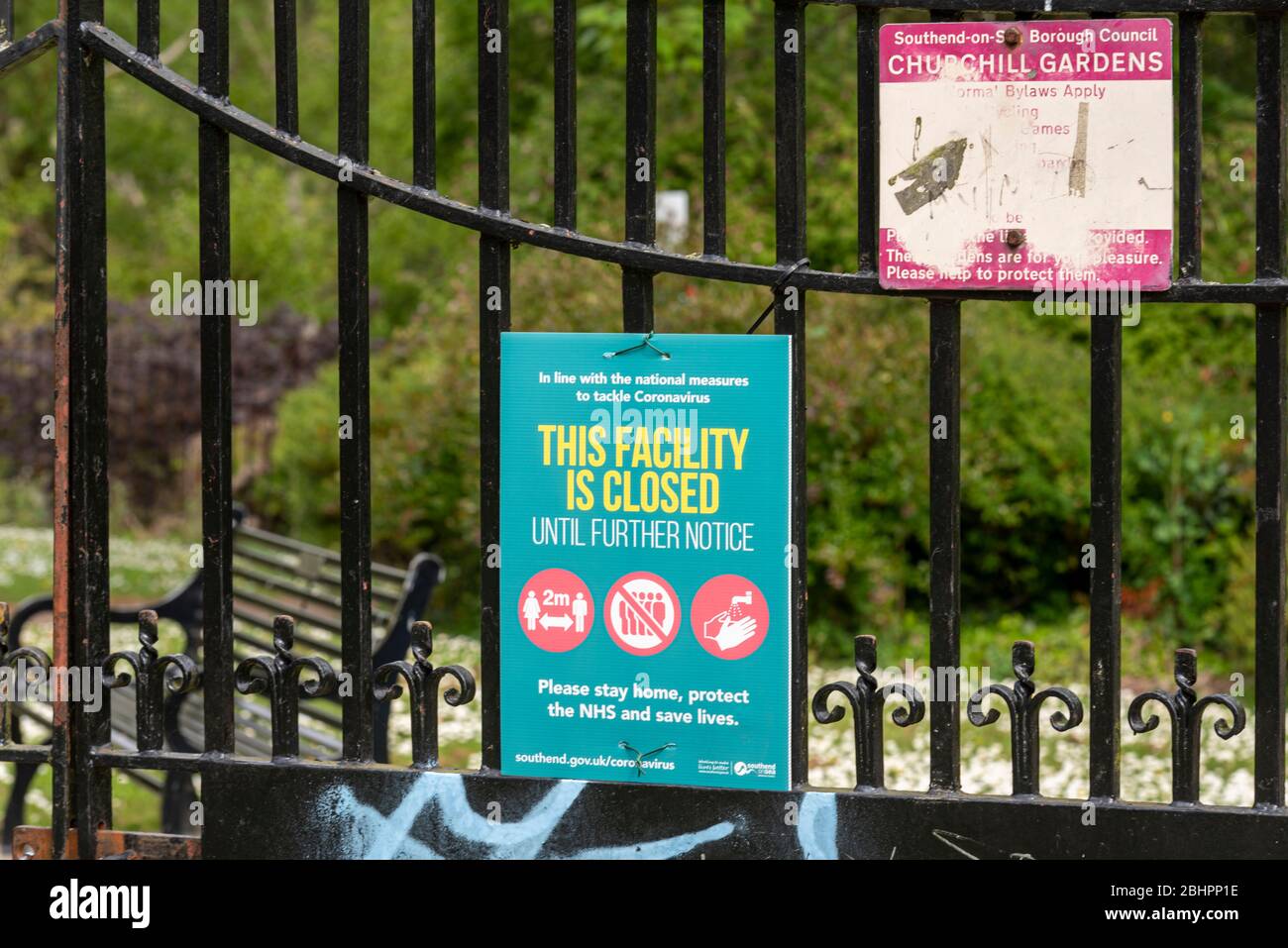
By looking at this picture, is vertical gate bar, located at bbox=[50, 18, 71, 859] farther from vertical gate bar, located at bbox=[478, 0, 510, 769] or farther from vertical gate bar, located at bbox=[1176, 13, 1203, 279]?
vertical gate bar, located at bbox=[1176, 13, 1203, 279]

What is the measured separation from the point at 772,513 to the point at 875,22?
1.11 metres

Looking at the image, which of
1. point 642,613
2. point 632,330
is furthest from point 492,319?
point 642,613

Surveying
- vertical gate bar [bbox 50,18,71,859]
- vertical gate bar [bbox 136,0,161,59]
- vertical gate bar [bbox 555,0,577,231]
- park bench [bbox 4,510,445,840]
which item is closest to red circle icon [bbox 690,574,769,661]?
vertical gate bar [bbox 555,0,577,231]

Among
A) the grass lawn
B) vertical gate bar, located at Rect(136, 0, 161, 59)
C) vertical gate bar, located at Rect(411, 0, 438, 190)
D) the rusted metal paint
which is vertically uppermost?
vertical gate bar, located at Rect(136, 0, 161, 59)

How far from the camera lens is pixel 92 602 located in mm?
3873

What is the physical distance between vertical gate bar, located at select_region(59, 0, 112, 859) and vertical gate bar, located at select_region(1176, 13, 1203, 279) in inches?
98.9

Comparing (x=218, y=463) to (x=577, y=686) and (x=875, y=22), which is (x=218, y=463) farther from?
(x=875, y=22)

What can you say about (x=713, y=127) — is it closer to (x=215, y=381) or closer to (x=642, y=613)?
(x=642, y=613)

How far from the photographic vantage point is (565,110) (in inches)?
139

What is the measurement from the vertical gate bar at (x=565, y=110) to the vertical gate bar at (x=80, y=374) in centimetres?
116

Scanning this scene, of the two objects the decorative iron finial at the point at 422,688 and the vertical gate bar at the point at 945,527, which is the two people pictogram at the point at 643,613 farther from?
the vertical gate bar at the point at 945,527

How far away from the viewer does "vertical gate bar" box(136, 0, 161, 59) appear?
381 cm

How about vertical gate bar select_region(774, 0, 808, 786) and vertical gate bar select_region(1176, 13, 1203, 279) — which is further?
vertical gate bar select_region(774, 0, 808, 786)

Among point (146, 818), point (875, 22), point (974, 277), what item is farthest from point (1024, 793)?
point (146, 818)
